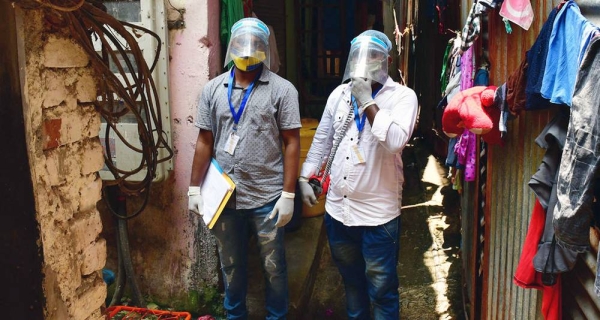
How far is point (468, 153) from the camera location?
367 centimetres

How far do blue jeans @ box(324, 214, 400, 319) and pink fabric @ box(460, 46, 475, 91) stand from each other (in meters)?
1.00

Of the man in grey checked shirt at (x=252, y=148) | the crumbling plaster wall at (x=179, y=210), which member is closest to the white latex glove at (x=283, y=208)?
the man in grey checked shirt at (x=252, y=148)

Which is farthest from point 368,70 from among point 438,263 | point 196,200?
point 438,263

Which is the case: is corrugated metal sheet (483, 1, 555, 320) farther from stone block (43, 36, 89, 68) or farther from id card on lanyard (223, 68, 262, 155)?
stone block (43, 36, 89, 68)

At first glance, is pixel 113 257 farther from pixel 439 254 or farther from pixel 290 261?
pixel 439 254

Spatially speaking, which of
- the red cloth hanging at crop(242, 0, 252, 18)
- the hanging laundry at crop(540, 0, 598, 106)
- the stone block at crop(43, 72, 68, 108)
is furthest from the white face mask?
the red cloth hanging at crop(242, 0, 252, 18)

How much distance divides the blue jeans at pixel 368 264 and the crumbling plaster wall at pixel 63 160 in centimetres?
143

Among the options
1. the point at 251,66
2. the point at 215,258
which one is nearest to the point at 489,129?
the point at 251,66

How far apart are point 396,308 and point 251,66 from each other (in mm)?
1798

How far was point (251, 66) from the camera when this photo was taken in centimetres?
372

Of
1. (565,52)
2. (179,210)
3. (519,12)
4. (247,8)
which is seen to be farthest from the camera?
(247,8)

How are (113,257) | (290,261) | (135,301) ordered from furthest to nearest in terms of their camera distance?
(290,261) < (113,257) < (135,301)

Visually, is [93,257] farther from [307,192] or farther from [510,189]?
[510,189]

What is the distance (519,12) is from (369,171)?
1.21m
